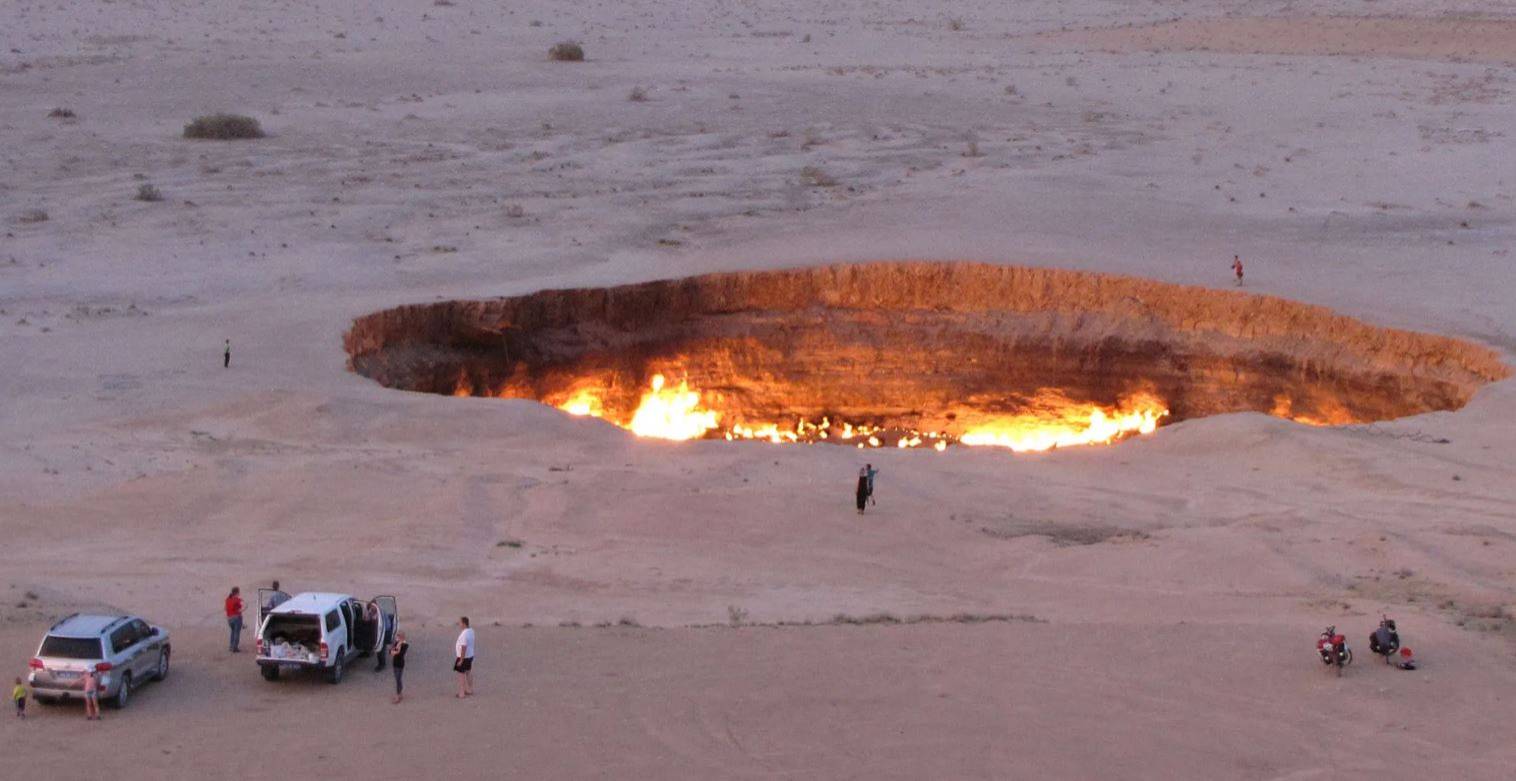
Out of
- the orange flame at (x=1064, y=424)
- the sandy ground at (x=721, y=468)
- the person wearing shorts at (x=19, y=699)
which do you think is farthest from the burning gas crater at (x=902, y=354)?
the person wearing shorts at (x=19, y=699)

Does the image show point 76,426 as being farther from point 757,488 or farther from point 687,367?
point 687,367

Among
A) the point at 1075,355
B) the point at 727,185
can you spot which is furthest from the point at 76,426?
the point at 727,185

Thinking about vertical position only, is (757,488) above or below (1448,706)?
above

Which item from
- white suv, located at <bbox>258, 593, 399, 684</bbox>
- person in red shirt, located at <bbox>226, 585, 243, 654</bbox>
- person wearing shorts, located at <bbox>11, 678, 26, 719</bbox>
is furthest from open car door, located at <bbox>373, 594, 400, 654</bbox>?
person wearing shorts, located at <bbox>11, 678, 26, 719</bbox>

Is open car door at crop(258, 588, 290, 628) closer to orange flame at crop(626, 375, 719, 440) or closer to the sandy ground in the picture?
the sandy ground

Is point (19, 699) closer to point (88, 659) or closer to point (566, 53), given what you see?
point (88, 659)
